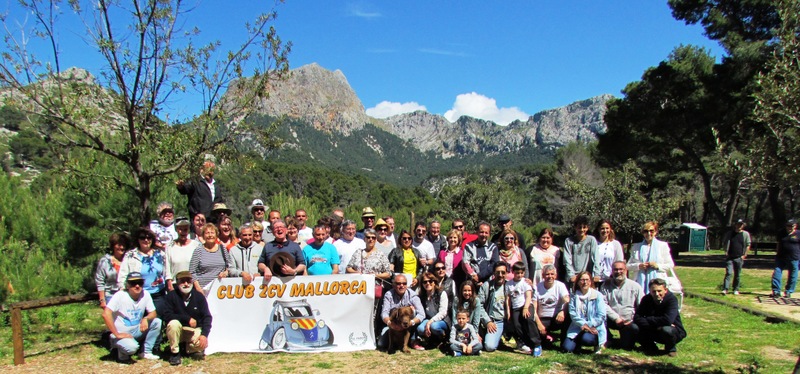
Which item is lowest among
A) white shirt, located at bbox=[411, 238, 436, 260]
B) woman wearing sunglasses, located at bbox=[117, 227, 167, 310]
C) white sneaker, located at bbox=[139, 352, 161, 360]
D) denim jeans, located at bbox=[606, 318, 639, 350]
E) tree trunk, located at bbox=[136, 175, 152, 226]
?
white sneaker, located at bbox=[139, 352, 161, 360]

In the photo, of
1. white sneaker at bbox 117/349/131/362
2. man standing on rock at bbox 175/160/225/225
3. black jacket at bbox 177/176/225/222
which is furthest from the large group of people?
black jacket at bbox 177/176/225/222

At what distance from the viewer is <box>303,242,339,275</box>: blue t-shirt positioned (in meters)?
7.11

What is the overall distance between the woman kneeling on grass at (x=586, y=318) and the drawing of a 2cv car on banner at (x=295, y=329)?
10.5ft

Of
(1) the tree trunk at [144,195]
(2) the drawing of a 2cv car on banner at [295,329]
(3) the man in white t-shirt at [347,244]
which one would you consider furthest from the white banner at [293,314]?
(1) the tree trunk at [144,195]

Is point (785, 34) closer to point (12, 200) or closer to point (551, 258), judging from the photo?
point (551, 258)

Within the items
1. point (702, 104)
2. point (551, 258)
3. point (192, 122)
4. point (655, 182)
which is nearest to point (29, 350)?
point (192, 122)

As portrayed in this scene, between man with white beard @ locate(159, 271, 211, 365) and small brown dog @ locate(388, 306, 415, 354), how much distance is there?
2.33m

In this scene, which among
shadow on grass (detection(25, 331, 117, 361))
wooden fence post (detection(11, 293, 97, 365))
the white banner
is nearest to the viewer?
wooden fence post (detection(11, 293, 97, 365))

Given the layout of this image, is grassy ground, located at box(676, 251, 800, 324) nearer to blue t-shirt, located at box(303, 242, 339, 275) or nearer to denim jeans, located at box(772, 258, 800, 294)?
denim jeans, located at box(772, 258, 800, 294)

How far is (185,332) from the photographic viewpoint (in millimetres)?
6305

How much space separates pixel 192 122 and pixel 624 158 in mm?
26966

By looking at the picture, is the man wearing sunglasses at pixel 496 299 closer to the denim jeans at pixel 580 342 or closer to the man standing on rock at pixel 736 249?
the denim jeans at pixel 580 342

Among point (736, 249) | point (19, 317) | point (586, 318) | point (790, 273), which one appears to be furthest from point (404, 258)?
point (790, 273)

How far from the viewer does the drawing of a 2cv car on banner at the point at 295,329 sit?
22.4 ft
